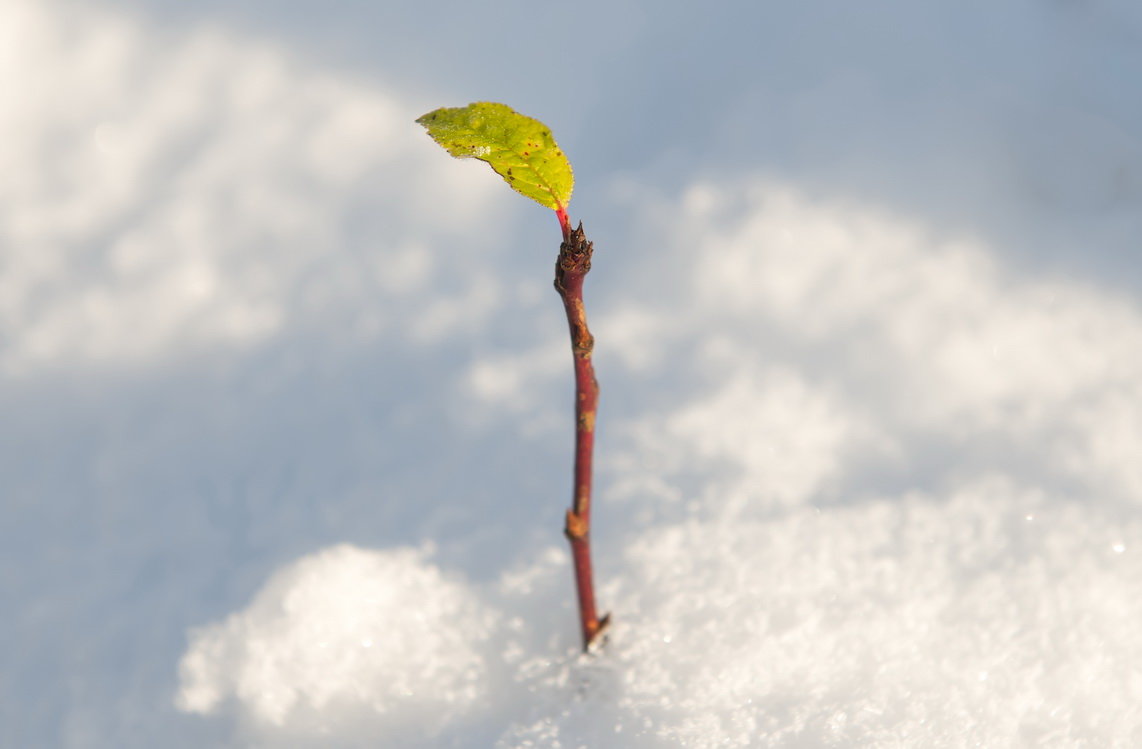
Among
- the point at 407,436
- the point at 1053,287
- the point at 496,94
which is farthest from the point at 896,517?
the point at 496,94

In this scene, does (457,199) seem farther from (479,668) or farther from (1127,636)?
(1127,636)

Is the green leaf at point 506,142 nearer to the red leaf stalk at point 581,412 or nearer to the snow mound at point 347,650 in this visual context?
the red leaf stalk at point 581,412

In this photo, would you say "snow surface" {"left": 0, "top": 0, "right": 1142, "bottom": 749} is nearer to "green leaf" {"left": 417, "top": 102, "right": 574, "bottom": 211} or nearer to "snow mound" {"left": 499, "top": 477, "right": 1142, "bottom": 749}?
"snow mound" {"left": 499, "top": 477, "right": 1142, "bottom": 749}

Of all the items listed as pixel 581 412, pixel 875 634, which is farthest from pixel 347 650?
pixel 875 634

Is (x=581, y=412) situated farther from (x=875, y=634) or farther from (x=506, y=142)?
(x=875, y=634)

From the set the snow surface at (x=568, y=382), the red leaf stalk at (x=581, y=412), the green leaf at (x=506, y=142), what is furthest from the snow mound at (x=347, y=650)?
the green leaf at (x=506, y=142)

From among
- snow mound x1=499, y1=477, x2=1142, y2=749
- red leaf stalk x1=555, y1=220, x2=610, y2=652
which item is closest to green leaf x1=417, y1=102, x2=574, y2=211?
red leaf stalk x1=555, y1=220, x2=610, y2=652
